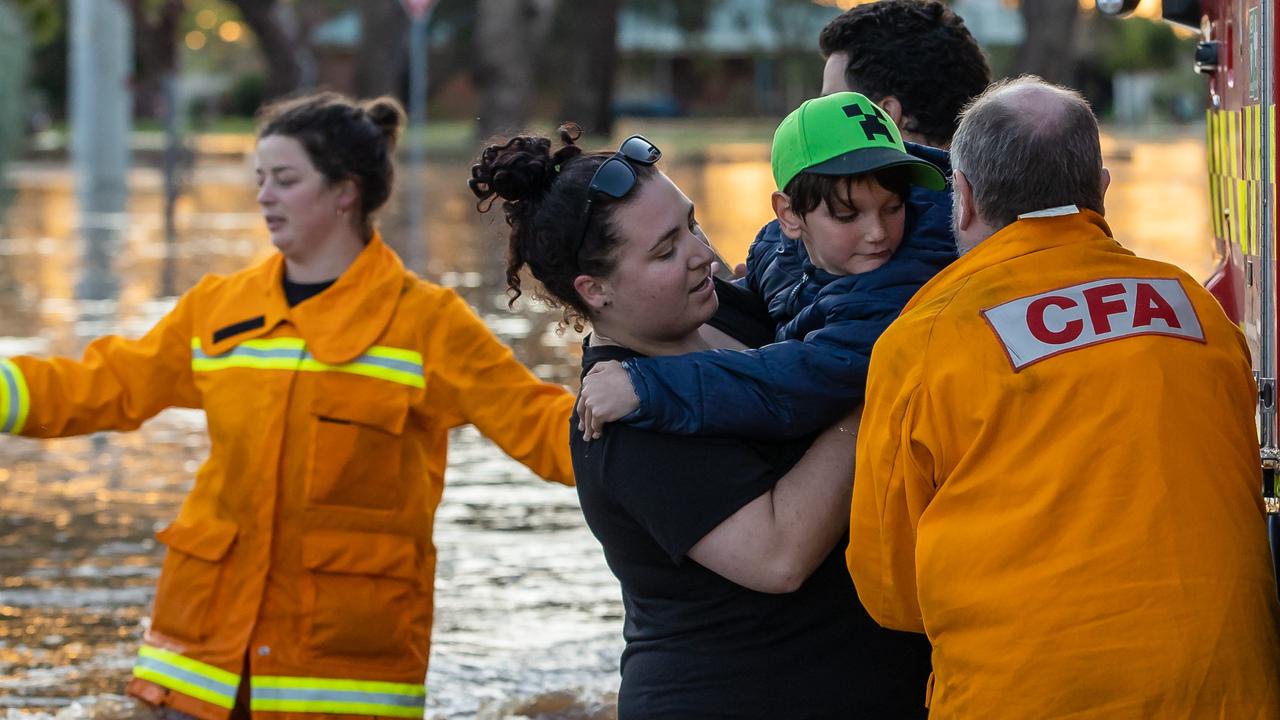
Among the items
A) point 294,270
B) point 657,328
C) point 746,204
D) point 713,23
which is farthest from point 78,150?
point 713,23

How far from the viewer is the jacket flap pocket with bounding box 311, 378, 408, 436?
388 centimetres

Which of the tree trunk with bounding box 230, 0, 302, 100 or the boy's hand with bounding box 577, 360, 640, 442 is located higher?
the boy's hand with bounding box 577, 360, 640, 442

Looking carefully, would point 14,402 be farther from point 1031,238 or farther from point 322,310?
point 1031,238

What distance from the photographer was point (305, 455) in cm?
386

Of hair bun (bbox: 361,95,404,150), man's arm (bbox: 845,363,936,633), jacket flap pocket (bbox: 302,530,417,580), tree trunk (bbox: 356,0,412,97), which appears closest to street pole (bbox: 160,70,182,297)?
hair bun (bbox: 361,95,404,150)

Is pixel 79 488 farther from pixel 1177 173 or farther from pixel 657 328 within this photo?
pixel 1177 173

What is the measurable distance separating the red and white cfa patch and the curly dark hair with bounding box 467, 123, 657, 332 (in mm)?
665

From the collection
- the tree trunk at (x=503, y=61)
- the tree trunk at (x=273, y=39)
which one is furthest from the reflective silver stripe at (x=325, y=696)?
the tree trunk at (x=273, y=39)

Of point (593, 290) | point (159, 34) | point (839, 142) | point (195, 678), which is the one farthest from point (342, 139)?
point (159, 34)

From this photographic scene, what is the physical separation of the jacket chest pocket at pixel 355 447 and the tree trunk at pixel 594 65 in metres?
35.0

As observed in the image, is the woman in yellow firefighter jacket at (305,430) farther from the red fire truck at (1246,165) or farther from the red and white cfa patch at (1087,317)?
the red and white cfa patch at (1087,317)

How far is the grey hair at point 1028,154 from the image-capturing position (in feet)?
7.87

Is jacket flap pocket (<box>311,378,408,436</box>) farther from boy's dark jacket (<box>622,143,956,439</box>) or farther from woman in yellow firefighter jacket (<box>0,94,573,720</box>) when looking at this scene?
boy's dark jacket (<box>622,143,956,439</box>)

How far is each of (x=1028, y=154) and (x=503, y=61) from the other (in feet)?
105
